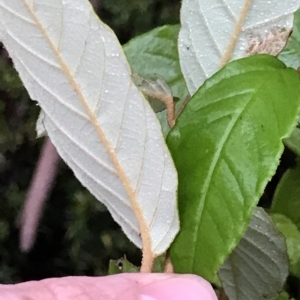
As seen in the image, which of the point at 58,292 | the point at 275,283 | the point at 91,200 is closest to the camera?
the point at 58,292

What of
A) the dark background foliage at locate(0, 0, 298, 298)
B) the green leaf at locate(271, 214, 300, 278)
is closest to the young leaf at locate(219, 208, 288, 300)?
the green leaf at locate(271, 214, 300, 278)

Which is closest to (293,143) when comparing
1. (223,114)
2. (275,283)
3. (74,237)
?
(275,283)

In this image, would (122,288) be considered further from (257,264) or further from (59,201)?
(59,201)

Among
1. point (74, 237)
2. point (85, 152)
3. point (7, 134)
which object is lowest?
point (74, 237)

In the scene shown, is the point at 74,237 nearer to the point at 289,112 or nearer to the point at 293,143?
the point at 293,143

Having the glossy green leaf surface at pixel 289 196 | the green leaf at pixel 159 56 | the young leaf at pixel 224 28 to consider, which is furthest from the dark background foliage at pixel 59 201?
the young leaf at pixel 224 28
